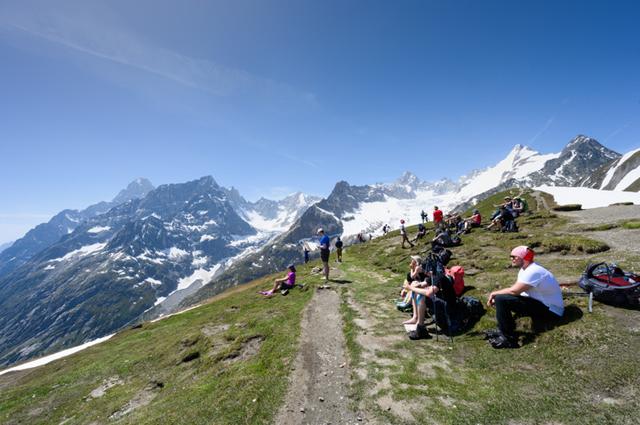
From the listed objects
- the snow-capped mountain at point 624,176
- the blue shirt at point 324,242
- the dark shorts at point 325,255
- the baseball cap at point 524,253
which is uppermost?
the snow-capped mountain at point 624,176

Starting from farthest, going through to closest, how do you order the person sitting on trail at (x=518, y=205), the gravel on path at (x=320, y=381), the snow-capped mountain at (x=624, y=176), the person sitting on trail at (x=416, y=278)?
the snow-capped mountain at (x=624, y=176), the person sitting on trail at (x=518, y=205), the person sitting on trail at (x=416, y=278), the gravel on path at (x=320, y=381)

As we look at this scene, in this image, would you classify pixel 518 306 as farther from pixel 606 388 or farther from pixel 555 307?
pixel 606 388

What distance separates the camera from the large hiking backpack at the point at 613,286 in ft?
34.0

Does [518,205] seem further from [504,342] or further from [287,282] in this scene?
[504,342]

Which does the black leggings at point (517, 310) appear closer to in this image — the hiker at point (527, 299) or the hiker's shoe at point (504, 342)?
the hiker at point (527, 299)

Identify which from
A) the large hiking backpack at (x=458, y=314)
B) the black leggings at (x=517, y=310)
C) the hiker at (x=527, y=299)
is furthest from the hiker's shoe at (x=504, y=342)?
the large hiking backpack at (x=458, y=314)

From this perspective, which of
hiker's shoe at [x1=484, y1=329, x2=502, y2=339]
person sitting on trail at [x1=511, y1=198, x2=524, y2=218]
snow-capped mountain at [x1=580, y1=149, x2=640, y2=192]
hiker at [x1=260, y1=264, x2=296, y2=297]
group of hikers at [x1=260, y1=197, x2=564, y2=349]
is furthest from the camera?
snow-capped mountain at [x1=580, y1=149, x2=640, y2=192]

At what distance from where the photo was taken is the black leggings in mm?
10312

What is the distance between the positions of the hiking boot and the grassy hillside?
0.29 m

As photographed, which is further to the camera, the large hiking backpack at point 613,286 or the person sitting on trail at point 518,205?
the person sitting on trail at point 518,205

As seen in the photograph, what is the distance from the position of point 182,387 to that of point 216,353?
2.41 meters

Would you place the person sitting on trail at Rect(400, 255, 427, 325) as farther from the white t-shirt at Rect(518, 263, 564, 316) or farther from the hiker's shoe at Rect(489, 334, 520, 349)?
the white t-shirt at Rect(518, 263, 564, 316)

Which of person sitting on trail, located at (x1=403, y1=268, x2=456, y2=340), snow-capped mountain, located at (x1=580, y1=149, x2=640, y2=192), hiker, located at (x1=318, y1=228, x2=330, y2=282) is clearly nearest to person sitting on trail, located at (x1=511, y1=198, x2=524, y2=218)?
hiker, located at (x1=318, y1=228, x2=330, y2=282)

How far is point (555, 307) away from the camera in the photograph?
33.7ft
